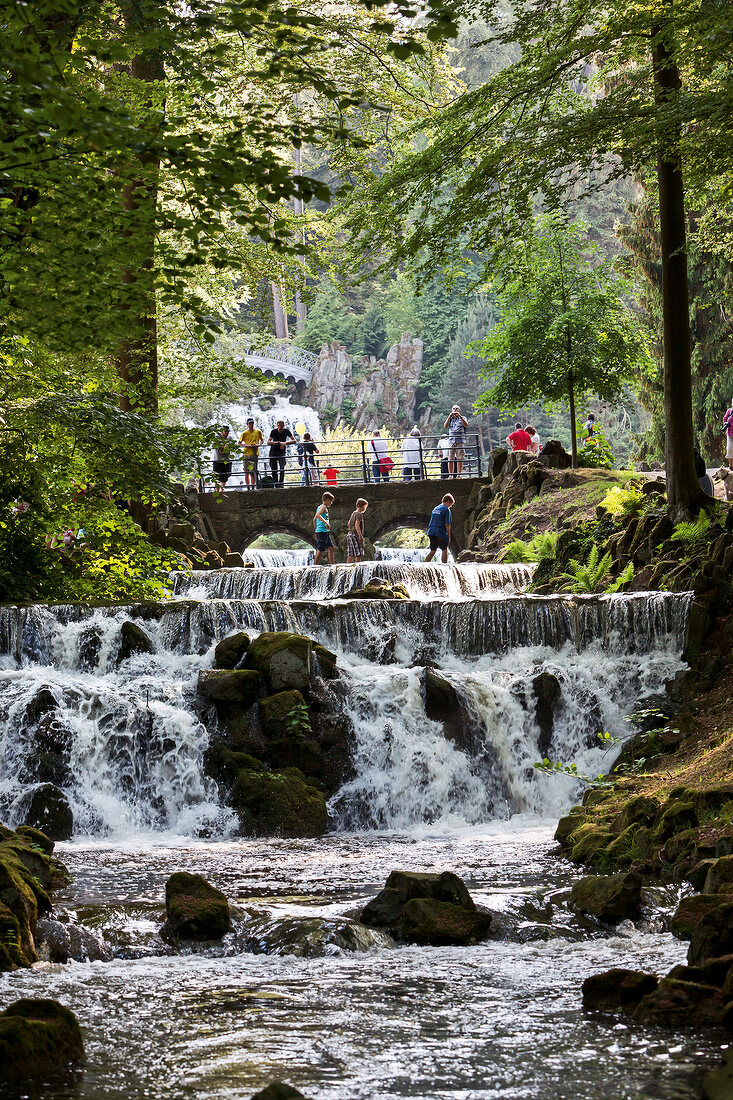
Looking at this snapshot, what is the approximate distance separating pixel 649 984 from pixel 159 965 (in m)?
→ 2.79

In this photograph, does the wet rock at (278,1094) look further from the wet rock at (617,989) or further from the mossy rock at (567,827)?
the mossy rock at (567,827)

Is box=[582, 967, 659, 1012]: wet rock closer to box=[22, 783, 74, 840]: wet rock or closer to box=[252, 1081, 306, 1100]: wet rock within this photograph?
box=[252, 1081, 306, 1100]: wet rock

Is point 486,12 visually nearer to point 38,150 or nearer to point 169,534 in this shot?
point 38,150

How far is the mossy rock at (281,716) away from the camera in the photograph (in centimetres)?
1174

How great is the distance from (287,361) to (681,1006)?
168 ft

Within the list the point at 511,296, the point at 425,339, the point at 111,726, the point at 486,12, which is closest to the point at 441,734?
the point at 111,726

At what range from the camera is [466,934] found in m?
6.62

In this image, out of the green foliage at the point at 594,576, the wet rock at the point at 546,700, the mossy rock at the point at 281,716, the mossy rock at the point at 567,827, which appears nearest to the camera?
the mossy rock at the point at 567,827

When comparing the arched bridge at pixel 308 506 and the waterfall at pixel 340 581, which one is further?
the arched bridge at pixel 308 506

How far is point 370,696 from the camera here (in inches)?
490

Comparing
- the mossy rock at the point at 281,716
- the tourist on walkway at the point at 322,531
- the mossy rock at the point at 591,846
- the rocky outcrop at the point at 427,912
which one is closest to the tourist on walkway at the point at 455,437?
the tourist on walkway at the point at 322,531

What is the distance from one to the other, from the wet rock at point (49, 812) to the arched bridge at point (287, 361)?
42.4 metres

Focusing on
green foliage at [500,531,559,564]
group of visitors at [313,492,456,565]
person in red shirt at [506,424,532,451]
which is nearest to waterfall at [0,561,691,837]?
green foliage at [500,531,559,564]

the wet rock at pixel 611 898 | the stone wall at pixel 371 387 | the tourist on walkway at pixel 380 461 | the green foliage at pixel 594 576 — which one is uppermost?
the stone wall at pixel 371 387
